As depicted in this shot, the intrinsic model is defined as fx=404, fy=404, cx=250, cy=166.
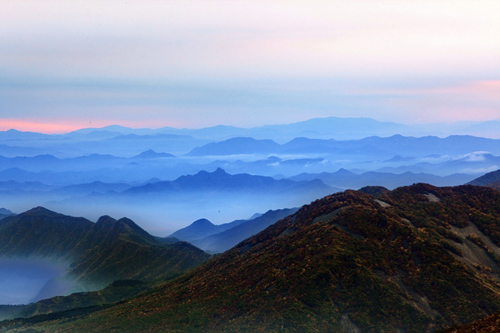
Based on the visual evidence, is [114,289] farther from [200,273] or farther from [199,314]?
[199,314]

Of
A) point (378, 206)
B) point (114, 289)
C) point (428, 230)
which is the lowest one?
point (114, 289)

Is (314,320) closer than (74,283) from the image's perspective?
Yes

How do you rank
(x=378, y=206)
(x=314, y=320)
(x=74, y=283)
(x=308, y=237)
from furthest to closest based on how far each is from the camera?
(x=74, y=283), (x=378, y=206), (x=308, y=237), (x=314, y=320)

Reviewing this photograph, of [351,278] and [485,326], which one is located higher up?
[351,278]

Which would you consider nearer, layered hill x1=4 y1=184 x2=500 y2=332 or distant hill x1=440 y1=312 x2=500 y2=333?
distant hill x1=440 y1=312 x2=500 y2=333

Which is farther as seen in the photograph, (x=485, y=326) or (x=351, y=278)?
(x=351, y=278)

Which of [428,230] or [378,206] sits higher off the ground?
[378,206]

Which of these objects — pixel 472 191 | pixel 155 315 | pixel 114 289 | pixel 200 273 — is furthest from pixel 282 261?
pixel 114 289

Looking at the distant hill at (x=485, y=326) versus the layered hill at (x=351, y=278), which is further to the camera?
the layered hill at (x=351, y=278)
